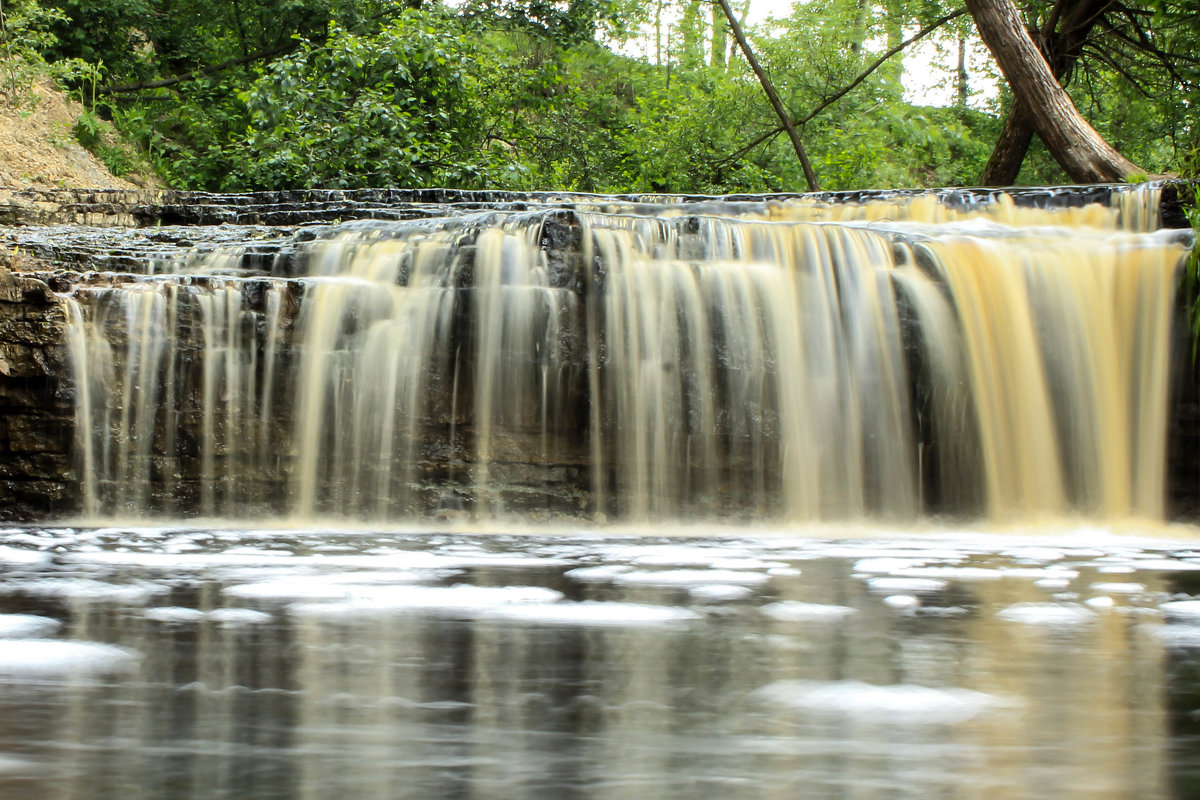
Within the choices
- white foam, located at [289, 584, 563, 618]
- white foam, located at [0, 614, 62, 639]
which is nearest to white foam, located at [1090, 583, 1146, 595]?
white foam, located at [289, 584, 563, 618]

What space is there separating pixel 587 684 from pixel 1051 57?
13796mm

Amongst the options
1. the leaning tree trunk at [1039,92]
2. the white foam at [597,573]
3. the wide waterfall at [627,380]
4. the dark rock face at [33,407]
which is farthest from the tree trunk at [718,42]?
the white foam at [597,573]

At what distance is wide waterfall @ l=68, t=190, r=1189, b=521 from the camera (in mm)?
5102

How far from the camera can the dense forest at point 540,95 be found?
13.0 meters

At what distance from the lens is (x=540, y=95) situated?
1830cm

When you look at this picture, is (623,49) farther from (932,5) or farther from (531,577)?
(531,577)

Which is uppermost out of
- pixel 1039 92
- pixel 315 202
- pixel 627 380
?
pixel 1039 92

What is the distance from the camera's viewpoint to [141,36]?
58.4 ft

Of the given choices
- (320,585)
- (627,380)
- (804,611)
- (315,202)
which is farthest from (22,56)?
(804,611)

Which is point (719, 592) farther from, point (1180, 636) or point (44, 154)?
point (44, 154)

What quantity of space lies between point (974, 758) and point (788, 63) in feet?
58.9

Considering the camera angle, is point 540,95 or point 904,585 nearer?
point 904,585

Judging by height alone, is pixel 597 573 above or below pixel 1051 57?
below

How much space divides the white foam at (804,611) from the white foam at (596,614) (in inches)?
7.1
